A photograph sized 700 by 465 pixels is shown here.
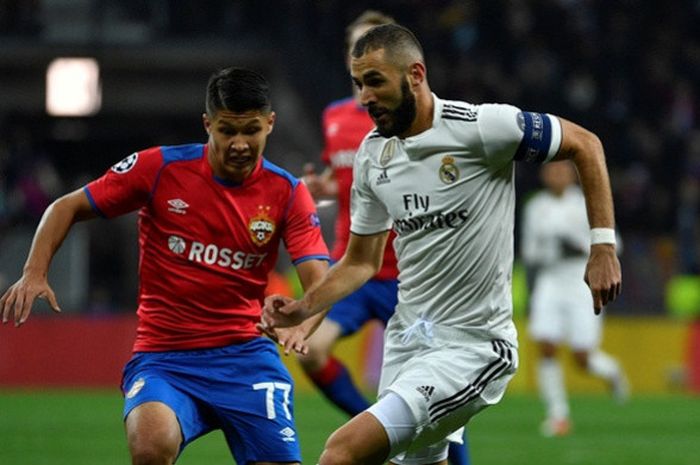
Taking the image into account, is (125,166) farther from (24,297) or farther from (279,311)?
(279,311)

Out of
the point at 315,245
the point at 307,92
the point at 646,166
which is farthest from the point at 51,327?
the point at 315,245

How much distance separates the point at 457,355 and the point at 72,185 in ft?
63.9

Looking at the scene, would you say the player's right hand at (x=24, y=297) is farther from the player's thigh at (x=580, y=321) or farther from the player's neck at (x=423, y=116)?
the player's thigh at (x=580, y=321)

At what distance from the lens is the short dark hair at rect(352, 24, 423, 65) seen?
579cm

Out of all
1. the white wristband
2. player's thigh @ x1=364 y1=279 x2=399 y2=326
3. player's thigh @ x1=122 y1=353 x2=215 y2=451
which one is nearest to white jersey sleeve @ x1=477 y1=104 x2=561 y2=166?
the white wristband

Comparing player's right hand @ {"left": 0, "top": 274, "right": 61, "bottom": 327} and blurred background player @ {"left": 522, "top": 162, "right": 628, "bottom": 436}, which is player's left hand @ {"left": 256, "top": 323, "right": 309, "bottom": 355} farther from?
blurred background player @ {"left": 522, "top": 162, "right": 628, "bottom": 436}

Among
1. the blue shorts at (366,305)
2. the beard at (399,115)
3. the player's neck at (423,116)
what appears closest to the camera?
the beard at (399,115)

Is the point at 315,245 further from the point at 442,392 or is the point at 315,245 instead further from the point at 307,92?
the point at 307,92

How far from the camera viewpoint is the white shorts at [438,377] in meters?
5.69

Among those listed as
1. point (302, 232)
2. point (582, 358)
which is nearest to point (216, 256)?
point (302, 232)

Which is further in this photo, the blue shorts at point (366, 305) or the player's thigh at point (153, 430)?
the blue shorts at point (366, 305)

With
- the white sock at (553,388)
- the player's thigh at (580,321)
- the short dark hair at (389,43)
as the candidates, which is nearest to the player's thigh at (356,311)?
the short dark hair at (389,43)

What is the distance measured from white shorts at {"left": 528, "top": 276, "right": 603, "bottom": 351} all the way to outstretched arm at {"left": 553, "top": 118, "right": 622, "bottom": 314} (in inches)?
344

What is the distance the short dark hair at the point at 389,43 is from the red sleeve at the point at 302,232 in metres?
0.87
